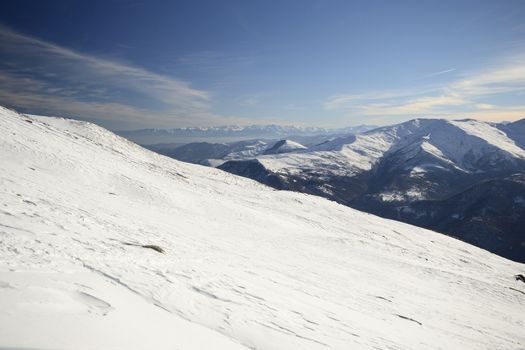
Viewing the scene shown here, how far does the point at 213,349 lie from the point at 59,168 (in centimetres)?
2606

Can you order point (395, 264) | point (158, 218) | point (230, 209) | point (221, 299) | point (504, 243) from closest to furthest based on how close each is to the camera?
point (221, 299), point (158, 218), point (395, 264), point (230, 209), point (504, 243)

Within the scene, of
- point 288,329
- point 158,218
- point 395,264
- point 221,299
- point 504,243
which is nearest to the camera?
point 288,329

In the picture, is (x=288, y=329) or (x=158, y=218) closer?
(x=288, y=329)

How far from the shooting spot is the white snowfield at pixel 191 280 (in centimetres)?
621

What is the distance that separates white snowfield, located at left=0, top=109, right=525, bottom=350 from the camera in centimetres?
621

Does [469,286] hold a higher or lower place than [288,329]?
lower

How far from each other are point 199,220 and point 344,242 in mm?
14540

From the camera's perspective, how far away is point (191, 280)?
406 inches

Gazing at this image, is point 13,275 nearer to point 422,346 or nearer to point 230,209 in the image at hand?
point 422,346

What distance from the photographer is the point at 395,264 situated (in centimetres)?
2762

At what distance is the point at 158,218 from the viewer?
71.4 feet

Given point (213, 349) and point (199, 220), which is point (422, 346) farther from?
point (199, 220)

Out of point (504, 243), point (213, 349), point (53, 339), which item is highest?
point (53, 339)

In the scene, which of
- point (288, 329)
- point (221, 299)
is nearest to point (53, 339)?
point (221, 299)
